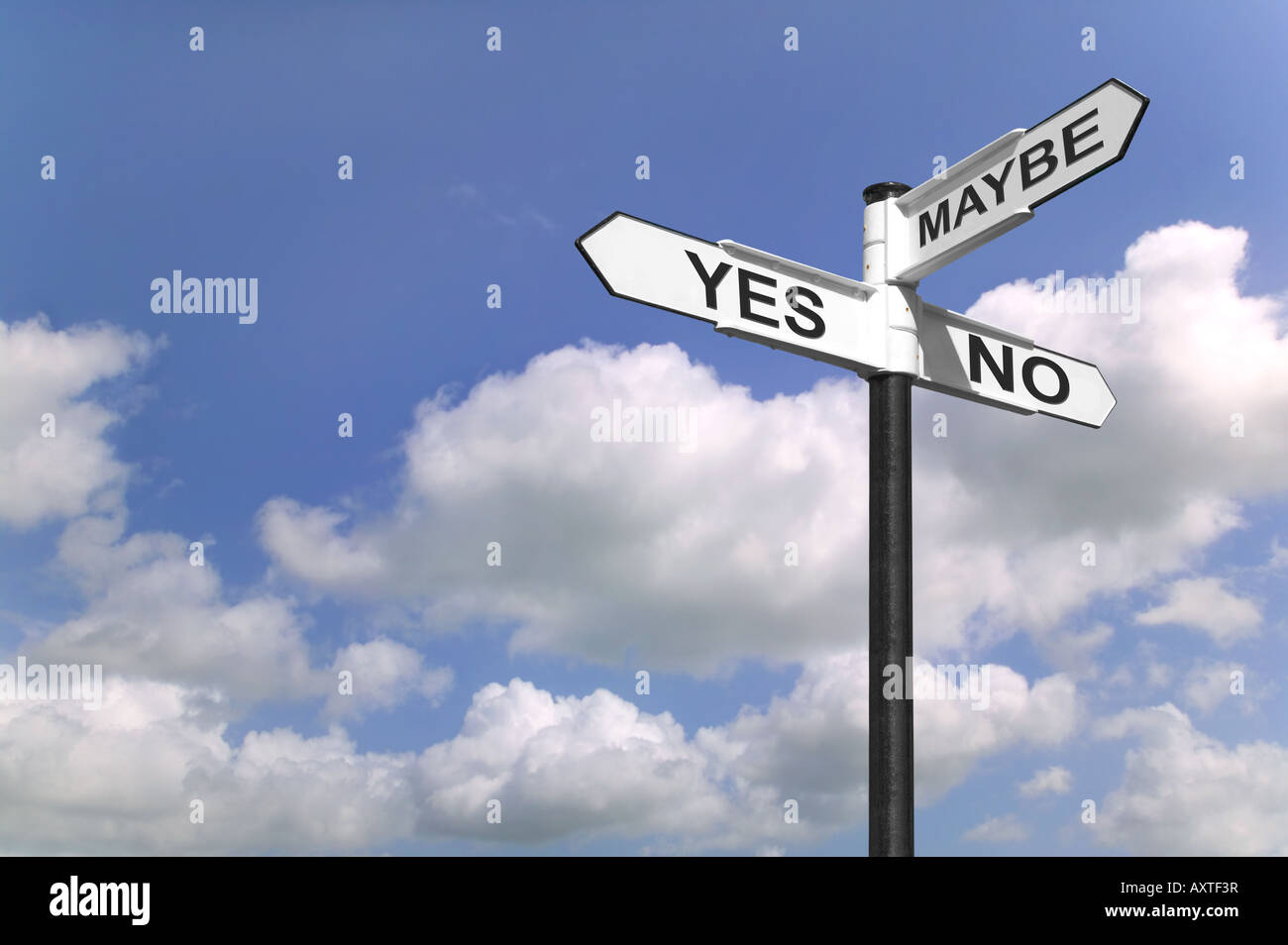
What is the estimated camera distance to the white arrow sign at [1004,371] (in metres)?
5.12

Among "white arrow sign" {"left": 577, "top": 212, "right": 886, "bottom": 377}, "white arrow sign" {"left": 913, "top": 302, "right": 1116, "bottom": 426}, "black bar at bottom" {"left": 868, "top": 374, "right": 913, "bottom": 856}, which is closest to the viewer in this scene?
"black bar at bottom" {"left": 868, "top": 374, "right": 913, "bottom": 856}

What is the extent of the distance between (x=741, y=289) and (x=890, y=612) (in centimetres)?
144

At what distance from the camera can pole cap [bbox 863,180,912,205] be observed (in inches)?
204

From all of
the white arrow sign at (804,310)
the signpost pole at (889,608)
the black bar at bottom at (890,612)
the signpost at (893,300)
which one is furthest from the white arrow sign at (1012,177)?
the black bar at bottom at (890,612)

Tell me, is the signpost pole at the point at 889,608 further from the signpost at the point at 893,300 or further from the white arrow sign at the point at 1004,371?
the white arrow sign at the point at 1004,371

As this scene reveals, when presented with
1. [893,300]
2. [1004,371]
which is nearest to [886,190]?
[893,300]

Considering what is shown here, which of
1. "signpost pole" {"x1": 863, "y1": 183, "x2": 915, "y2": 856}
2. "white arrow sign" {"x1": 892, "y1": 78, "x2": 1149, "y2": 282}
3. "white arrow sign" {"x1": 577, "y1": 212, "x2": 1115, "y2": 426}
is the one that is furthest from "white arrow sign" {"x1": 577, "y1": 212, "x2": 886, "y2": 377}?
"white arrow sign" {"x1": 892, "y1": 78, "x2": 1149, "y2": 282}

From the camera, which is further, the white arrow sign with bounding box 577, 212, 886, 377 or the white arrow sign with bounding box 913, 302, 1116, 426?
the white arrow sign with bounding box 913, 302, 1116, 426

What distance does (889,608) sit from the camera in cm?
450

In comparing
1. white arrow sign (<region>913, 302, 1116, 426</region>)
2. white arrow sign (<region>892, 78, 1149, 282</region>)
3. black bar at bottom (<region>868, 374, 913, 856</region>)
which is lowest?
black bar at bottom (<region>868, 374, 913, 856</region>)

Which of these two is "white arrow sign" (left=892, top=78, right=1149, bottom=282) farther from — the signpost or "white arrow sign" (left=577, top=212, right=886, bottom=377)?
"white arrow sign" (left=577, top=212, right=886, bottom=377)
